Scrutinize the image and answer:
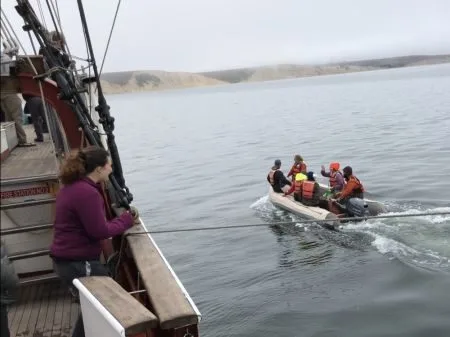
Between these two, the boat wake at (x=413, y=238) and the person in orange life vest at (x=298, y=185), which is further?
the person in orange life vest at (x=298, y=185)

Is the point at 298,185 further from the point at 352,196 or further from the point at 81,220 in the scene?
the point at 81,220

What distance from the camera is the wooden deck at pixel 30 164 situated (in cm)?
645

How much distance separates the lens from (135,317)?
333 cm

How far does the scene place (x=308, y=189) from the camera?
16.8 meters

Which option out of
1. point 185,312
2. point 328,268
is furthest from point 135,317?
point 328,268

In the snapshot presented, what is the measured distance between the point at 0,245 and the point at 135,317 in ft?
3.25

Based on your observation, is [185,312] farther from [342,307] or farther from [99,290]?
[342,307]

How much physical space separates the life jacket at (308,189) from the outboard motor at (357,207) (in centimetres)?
195

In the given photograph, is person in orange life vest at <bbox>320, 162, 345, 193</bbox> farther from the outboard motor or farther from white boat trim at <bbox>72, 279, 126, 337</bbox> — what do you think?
white boat trim at <bbox>72, 279, 126, 337</bbox>

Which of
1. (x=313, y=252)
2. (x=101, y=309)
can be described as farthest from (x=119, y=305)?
(x=313, y=252)

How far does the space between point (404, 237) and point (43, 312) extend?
10081 mm

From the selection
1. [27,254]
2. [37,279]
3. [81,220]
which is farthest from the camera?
[37,279]

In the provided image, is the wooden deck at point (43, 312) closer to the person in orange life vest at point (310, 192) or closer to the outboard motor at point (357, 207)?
the outboard motor at point (357, 207)

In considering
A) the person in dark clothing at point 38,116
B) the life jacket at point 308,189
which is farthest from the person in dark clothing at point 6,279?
the life jacket at point 308,189
